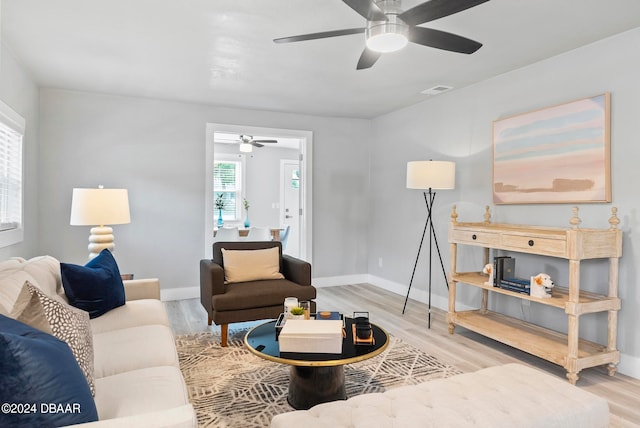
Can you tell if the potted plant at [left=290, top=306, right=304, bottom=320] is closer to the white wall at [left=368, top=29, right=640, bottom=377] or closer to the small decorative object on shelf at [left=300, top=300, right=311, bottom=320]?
the small decorative object on shelf at [left=300, top=300, right=311, bottom=320]

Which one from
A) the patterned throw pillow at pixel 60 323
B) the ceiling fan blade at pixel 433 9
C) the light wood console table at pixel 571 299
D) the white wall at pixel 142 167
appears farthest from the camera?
the white wall at pixel 142 167

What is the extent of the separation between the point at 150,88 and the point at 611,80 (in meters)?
4.27

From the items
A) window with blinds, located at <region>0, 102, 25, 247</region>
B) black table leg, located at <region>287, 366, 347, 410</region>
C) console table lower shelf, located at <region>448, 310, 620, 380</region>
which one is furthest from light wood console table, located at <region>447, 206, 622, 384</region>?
window with blinds, located at <region>0, 102, 25, 247</region>

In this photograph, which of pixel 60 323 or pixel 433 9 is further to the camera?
pixel 433 9

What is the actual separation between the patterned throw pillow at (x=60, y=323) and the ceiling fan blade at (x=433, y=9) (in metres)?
2.10

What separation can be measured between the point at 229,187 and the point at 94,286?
5.96 metres

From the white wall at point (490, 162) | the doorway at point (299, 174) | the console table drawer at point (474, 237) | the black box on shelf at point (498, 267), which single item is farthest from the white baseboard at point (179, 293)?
the black box on shelf at point (498, 267)

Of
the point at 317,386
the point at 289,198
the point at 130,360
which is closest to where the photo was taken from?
the point at 130,360

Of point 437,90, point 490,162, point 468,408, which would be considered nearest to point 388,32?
point 468,408

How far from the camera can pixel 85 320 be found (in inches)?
67.4

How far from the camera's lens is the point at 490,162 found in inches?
157

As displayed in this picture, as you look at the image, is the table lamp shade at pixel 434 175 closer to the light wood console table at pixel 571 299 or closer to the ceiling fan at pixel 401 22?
the light wood console table at pixel 571 299

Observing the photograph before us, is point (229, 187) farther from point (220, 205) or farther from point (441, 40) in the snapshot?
point (441, 40)

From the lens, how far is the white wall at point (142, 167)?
4438 millimetres
